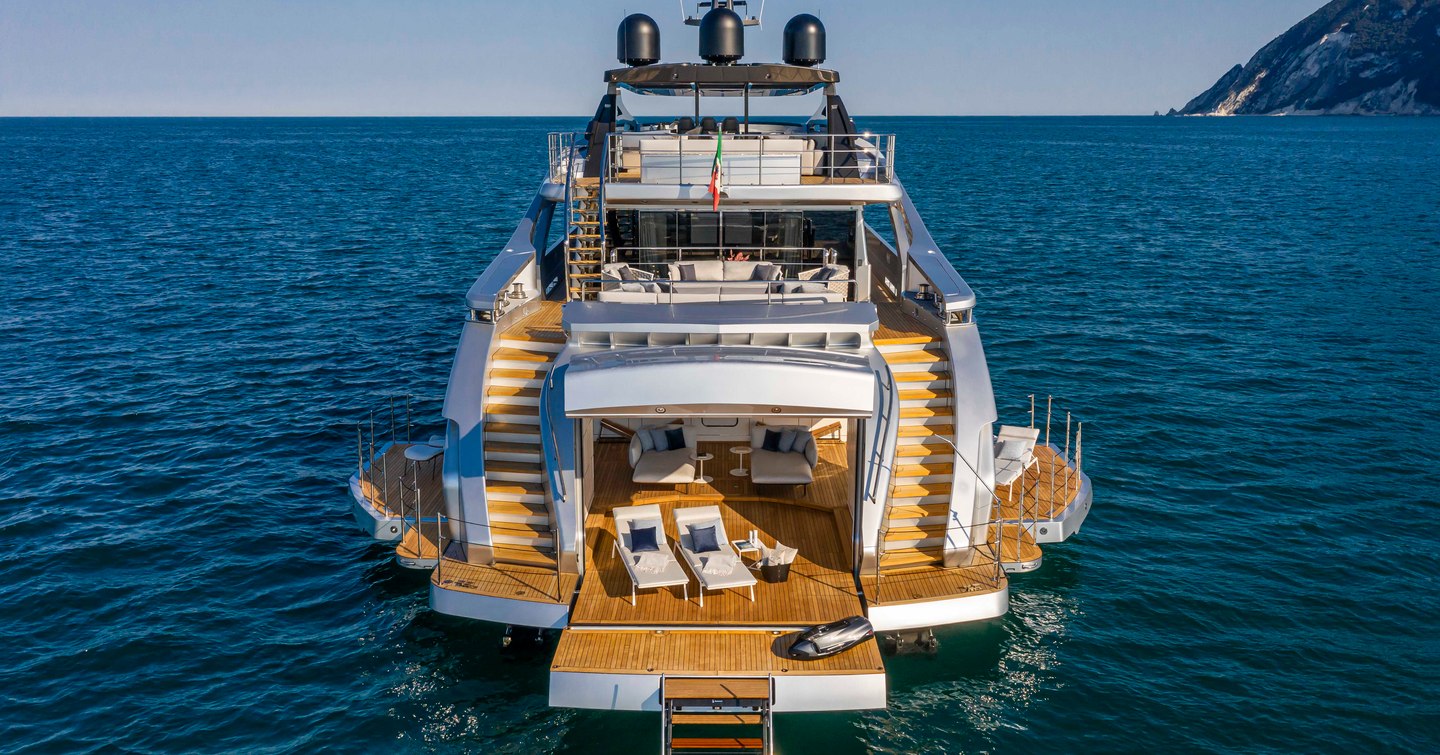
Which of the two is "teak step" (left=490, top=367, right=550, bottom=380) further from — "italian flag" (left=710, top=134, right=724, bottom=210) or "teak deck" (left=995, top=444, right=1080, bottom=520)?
"teak deck" (left=995, top=444, right=1080, bottom=520)

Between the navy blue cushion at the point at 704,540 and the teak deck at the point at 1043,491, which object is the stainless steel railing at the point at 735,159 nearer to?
the teak deck at the point at 1043,491

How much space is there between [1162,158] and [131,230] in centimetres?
11272

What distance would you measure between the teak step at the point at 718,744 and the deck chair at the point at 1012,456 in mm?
7694

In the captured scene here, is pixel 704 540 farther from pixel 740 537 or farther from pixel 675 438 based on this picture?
pixel 675 438

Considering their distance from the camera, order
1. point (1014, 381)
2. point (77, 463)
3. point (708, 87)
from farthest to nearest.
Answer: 1. point (1014, 381)
2. point (77, 463)
3. point (708, 87)

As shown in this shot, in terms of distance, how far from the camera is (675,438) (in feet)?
69.2

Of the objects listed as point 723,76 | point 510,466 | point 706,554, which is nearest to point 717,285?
point 510,466

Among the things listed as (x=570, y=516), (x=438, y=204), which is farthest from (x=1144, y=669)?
(x=438, y=204)

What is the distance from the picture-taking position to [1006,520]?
17.6 metres

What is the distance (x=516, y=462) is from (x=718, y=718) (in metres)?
5.73

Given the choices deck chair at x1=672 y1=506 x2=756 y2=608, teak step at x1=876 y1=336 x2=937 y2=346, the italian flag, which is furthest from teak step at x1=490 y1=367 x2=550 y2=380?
teak step at x1=876 y1=336 x2=937 y2=346

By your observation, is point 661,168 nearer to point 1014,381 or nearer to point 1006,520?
point 1006,520

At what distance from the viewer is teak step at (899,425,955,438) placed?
17.6 metres

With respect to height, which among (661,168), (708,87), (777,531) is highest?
(708,87)
